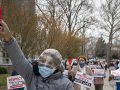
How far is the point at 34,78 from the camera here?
→ 7.37ft

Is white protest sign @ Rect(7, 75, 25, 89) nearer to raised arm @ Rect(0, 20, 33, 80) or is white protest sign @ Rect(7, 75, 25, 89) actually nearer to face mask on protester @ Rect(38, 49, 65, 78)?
face mask on protester @ Rect(38, 49, 65, 78)

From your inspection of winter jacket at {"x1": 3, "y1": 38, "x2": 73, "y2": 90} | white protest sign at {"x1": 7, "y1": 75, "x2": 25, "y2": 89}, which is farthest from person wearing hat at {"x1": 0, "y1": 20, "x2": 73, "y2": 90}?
white protest sign at {"x1": 7, "y1": 75, "x2": 25, "y2": 89}

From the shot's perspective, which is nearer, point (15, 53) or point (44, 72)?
point (15, 53)

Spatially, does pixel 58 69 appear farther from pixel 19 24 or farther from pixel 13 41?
pixel 19 24

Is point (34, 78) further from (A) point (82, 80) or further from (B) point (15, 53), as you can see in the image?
(A) point (82, 80)

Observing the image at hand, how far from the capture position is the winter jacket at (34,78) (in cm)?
199

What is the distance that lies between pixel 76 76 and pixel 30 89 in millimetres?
4314

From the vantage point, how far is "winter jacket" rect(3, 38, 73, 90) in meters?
1.99

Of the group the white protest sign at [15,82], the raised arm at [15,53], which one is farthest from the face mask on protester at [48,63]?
the white protest sign at [15,82]

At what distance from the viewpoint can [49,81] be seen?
2.26 metres

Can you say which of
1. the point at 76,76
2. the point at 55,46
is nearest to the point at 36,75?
the point at 76,76

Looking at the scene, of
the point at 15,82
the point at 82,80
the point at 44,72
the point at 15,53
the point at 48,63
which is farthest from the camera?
the point at 82,80

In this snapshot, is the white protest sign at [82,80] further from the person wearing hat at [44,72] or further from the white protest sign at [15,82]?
the person wearing hat at [44,72]

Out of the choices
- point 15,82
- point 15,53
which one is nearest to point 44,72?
point 15,53
